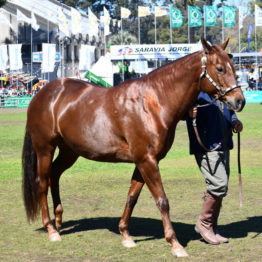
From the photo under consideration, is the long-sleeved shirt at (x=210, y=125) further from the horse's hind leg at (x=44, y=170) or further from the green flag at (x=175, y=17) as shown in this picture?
the green flag at (x=175, y=17)

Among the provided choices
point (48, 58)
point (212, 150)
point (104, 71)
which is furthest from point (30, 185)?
point (48, 58)

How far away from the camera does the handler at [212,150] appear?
281 inches

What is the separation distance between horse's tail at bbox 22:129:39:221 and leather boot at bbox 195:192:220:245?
7.05ft

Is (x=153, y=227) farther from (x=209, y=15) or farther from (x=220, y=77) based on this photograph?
(x=209, y=15)

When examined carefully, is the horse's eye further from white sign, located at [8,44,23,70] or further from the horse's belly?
white sign, located at [8,44,23,70]

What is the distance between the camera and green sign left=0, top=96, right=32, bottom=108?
1841 inches

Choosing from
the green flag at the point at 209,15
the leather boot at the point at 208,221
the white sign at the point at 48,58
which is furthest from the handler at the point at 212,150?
the green flag at the point at 209,15

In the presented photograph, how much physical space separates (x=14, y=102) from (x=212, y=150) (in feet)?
135

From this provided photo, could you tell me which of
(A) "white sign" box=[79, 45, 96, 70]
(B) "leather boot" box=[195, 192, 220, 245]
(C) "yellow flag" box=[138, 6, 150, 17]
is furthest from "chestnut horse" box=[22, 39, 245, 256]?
(C) "yellow flag" box=[138, 6, 150, 17]

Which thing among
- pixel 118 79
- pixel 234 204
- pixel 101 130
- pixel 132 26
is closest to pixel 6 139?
pixel 234 204

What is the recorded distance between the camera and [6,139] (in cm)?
2169

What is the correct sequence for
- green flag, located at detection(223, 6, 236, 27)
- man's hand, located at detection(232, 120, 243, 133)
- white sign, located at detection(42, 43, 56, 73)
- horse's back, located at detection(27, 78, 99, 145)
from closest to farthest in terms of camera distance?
man's hand, located at detection(232, 120, 243, 133) → horse's back, located at detection(27, 78, 99, 145) → white sign, located at detection(42, 43, 56, 73) → green flag, located at detection(223, 6, 236, 27)

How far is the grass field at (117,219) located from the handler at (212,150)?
33 cm

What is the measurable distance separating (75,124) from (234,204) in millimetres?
3219
